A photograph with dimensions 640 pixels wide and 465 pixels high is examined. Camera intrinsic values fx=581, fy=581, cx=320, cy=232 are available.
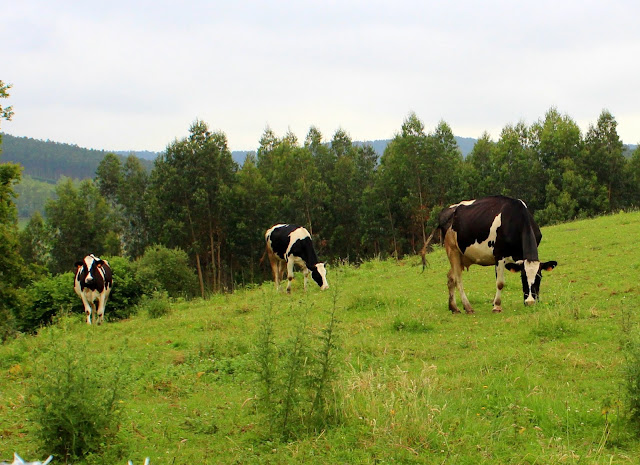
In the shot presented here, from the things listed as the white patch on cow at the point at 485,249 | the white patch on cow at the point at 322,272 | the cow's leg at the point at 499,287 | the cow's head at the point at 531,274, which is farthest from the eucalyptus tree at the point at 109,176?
the cow's head at the point at 531,274

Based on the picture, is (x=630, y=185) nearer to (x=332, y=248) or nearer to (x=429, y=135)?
(x=429, y=135)

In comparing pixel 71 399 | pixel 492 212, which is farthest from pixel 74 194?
pixel 71 399

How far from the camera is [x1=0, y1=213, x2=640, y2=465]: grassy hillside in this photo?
18.5 feet

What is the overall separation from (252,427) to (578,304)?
26.4 feet

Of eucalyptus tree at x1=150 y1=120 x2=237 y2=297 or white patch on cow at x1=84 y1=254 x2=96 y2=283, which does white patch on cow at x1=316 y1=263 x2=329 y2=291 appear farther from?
eucalyptus tree at x1=150 y1=120 x2=237 y2=297

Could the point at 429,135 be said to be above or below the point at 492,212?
above

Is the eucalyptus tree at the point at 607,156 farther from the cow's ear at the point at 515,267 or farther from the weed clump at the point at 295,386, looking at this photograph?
the weed clump at the point at 295,386

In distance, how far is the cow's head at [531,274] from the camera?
1200 cm

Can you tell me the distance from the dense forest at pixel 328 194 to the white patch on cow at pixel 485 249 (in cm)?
3466

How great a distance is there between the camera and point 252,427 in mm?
6391

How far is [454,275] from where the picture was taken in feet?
42.9

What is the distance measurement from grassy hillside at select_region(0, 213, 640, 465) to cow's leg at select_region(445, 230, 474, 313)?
282 millimetres

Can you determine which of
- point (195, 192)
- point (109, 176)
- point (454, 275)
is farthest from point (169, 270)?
point (109, 176)

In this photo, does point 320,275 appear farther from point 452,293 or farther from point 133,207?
point 133,207
